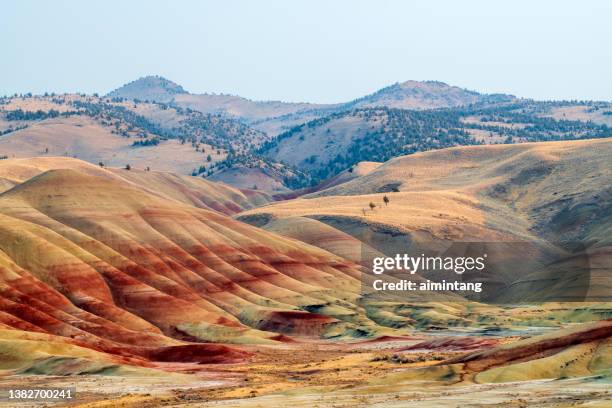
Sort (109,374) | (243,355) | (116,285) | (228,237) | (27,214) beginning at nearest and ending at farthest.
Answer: (109,374)
(243,355)
(116,285)
(27,214)
(228,237)

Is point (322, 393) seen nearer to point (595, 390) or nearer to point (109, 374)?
point (595, 390)

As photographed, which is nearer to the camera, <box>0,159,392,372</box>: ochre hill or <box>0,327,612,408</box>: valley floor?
<box>0,327,612,408</box>: valley floor

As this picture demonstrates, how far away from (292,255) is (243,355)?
73504mm

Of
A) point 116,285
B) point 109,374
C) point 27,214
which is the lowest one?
point 109,374

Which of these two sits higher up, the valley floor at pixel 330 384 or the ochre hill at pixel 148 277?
the ochre hill at pixel 148 277

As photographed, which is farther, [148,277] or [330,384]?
[148,277]

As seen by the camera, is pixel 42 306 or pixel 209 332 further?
pixel 209 332

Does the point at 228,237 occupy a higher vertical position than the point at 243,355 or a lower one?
higher

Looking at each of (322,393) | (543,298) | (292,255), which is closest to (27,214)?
(292,255)

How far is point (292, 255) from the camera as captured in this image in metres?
194

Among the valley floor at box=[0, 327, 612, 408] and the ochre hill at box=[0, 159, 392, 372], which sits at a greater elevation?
the ochre hill at box=[0, 159, 392, 372]

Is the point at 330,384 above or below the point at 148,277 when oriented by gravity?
below

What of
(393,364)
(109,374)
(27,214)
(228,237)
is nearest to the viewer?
(109,374)

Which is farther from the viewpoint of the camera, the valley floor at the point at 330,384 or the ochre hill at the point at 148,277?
the ochre hill at the point at 148,277
